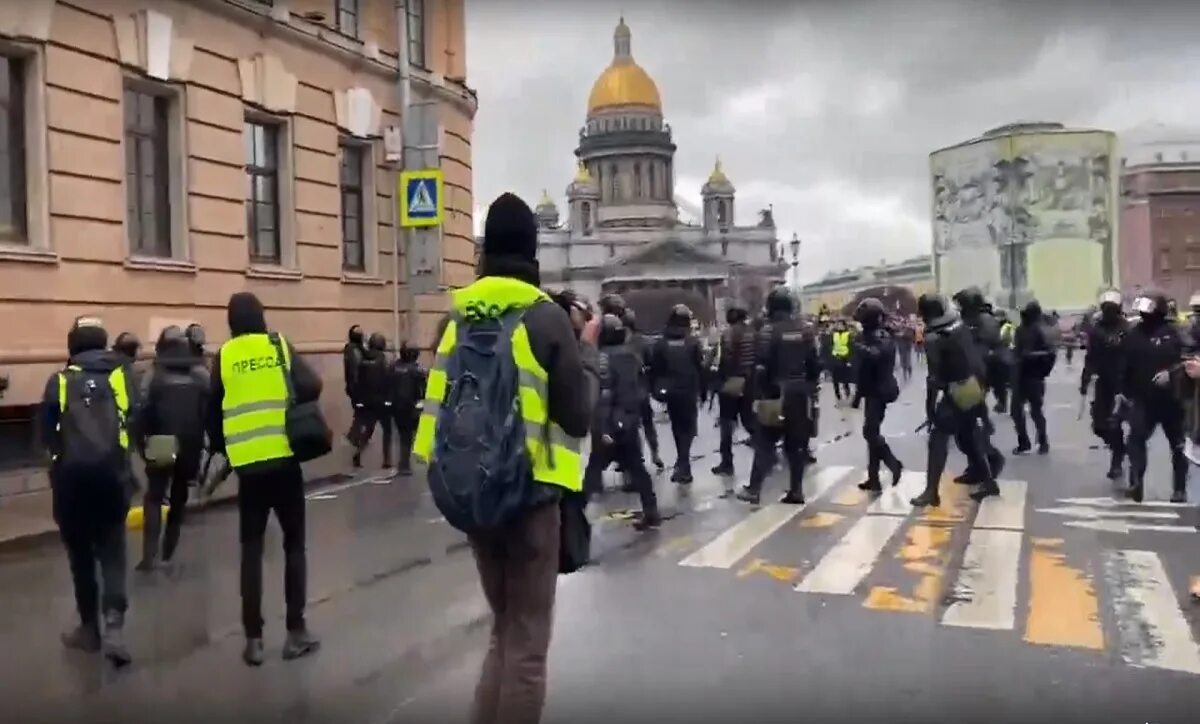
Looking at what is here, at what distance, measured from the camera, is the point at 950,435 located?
1130cm

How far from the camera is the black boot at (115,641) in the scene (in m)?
6.52

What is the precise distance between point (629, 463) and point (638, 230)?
97012mm

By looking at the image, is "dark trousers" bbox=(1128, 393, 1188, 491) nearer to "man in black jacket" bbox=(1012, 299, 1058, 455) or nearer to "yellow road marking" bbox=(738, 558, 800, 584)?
"man in black jacket" bbox=(1012, 299, 1058, 455)

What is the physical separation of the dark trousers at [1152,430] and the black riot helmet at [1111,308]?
5.63ft

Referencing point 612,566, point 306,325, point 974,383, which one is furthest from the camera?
point 306,325

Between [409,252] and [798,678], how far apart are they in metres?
12.9

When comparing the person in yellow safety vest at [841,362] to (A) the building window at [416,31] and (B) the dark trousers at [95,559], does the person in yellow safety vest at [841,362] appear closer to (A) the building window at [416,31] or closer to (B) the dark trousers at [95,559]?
(A) the building window at [416,31]

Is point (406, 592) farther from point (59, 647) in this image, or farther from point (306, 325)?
point (306, 325)

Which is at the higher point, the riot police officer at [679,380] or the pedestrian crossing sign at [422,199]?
the pedestrian crossing sign at [422,199]

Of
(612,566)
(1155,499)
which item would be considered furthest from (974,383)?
(612,566)

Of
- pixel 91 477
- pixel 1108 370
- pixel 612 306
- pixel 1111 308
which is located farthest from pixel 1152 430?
pixel 91 477

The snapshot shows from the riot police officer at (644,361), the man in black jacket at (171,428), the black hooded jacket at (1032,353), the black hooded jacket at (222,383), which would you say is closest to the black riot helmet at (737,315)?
the riot police officer at (644,361)

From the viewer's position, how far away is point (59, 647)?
6965 mm

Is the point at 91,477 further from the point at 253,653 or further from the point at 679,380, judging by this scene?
the point at 679,380
